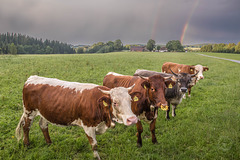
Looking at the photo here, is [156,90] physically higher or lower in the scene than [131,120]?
higher

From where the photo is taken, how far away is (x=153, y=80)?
4492 mm

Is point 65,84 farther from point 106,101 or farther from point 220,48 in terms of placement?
point 220,48

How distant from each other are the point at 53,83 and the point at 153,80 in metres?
3.20

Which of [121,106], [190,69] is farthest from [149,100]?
[190,69]

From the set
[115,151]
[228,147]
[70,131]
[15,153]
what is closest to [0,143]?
[15,153]

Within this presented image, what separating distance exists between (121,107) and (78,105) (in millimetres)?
1343

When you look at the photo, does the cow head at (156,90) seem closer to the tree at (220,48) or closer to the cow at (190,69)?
the cow at (190,69)

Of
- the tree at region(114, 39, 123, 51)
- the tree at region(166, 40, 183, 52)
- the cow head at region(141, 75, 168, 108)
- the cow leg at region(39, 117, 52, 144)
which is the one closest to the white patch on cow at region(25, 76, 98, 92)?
the cow leg at region(39, 117, 52, 144)

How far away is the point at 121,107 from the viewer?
10.9 feet

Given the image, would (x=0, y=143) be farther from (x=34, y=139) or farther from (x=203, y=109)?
(x=203, y=109)

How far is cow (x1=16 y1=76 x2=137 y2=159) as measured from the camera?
137 inches

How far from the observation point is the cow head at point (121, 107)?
10.6 feet

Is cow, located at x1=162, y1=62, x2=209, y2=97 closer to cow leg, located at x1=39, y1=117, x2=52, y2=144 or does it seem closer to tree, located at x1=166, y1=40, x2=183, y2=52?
cow leg, located at x1=39, y1=117, x2=52, y2=144

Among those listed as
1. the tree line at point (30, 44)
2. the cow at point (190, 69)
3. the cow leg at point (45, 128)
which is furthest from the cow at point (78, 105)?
the tree line at point (30, 44)
